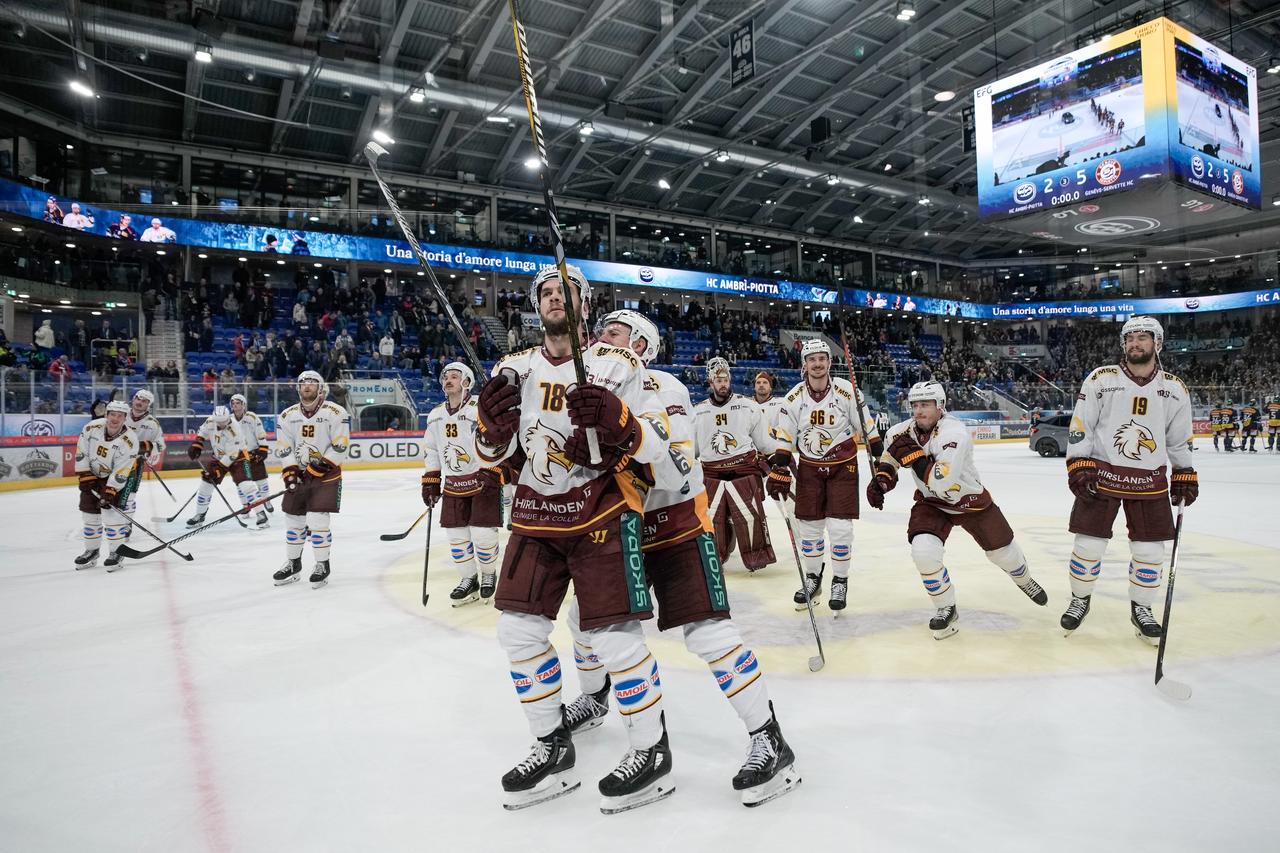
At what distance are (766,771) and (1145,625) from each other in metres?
2.84

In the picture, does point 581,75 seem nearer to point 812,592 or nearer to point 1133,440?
point 812,592

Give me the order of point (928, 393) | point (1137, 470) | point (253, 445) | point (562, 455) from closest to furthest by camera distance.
Result: 1. point (562, 455)
2. point (1137, 470)
3. point (928, 393)
4. point (253, 445)

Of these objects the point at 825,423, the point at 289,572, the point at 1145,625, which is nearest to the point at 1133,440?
the point at 1145,625

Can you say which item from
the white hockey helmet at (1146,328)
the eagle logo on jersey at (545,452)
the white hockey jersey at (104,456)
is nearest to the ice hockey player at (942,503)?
the white hockey helmet at (1146,328)

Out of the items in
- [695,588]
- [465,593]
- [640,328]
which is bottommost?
[465,593]

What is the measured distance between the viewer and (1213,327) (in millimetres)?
37812

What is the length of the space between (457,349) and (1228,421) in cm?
2062

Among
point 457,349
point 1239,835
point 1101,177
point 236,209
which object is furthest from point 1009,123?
point 236,209

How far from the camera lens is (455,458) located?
5.60m

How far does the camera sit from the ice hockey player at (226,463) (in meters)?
9.55

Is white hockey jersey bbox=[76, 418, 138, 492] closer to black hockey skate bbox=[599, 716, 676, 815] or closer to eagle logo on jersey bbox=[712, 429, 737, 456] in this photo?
eagle logo on jersey bbox=[712, 429, 737, 456]

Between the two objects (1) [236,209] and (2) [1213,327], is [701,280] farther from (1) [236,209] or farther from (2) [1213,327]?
(2) [1213,327]

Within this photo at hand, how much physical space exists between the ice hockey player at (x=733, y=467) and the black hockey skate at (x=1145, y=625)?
2.69 m

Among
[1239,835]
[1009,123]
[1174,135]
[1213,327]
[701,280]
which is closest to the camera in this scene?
[1239,835]
